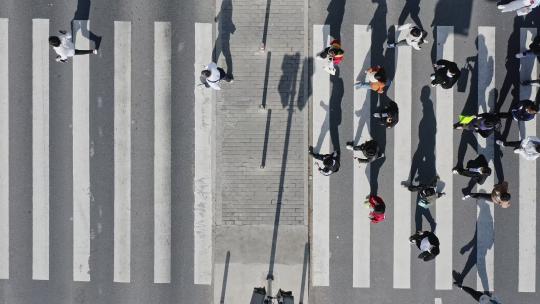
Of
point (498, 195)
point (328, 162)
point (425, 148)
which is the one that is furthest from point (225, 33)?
point (498, 195)

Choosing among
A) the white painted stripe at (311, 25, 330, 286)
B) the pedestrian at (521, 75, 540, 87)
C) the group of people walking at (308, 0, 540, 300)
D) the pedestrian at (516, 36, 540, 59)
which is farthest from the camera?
the white painted stripe at (311, 25, 330, 286)

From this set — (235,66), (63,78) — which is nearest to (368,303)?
(235,66)

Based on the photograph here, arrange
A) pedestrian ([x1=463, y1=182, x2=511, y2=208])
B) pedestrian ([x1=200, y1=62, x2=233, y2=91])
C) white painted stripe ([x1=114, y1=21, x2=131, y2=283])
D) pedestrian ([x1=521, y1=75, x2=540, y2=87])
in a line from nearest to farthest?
pedestrian ([x1=463, y1=182, x2=511, y2=208])
pedestrian ([x1=200, y1=62, x2=233, y2=91])
pedestrian ([x1=521, y1=75, x2=540, y2=87])
white painted stripe ([x1=114, y1=21, x2=131, y2=283])

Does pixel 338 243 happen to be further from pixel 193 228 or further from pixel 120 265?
pixel 120 265

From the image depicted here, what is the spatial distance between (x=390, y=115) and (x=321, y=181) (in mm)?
2410

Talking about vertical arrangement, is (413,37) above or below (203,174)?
above

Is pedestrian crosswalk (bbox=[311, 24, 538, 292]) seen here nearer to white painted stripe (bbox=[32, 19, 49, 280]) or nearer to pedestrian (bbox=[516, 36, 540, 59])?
pedestrian (bbox=[516, 36, 540, 59])

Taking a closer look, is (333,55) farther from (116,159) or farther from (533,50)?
(116,159)

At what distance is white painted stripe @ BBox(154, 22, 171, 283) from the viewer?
11.8 meters

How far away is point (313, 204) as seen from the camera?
38.6 ft

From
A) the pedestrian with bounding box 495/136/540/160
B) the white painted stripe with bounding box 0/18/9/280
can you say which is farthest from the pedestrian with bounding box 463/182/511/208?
the white painted stripe with bounding box 0/18/9/280

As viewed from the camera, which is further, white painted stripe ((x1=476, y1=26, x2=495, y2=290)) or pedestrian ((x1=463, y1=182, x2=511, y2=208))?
white painted stripe ((x1=476, y1=26, x2=495, y2=290))

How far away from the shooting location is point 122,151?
39.0 feet

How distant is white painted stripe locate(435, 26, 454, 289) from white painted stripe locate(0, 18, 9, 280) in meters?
11.2
